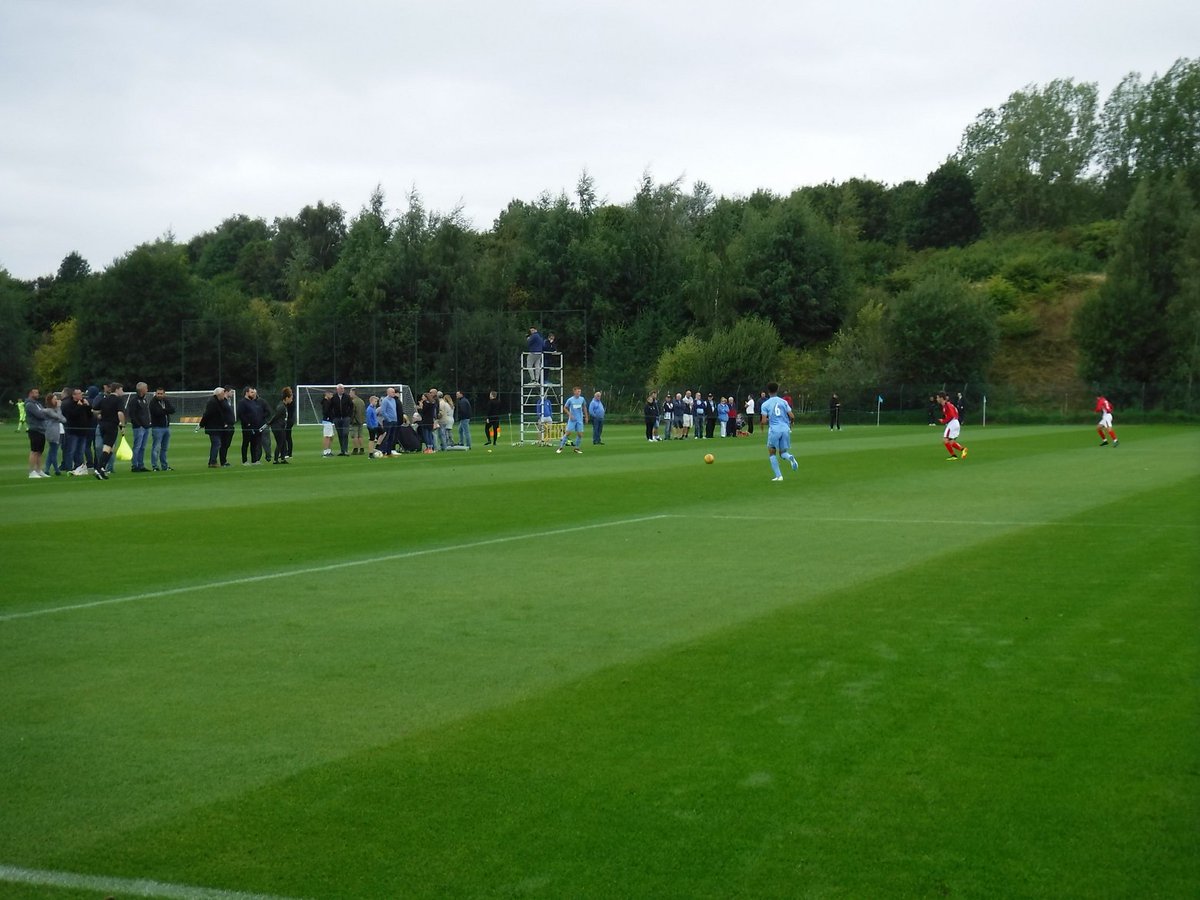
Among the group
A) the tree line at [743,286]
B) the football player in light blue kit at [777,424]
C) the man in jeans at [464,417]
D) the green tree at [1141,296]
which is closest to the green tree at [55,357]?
the tree line at [743,286]

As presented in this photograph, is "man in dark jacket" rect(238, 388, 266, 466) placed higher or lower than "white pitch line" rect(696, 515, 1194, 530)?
higher

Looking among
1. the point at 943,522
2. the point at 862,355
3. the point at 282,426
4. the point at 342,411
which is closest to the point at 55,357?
the point at 862,355

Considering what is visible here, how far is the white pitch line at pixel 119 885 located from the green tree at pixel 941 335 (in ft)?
257

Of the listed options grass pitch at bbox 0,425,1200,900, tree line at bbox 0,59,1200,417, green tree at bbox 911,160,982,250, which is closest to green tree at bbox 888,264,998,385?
tree line at bbox 0,59,1200,417

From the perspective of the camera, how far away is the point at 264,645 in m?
9.00

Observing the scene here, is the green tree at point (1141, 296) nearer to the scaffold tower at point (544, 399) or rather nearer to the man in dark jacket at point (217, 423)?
the scaffold tower at point (544, 399)

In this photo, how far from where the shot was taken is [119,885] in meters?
4.68

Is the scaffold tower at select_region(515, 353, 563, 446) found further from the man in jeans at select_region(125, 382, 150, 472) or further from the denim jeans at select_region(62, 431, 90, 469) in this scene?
the denim jeans at select_region(62, 431, 90, 469)

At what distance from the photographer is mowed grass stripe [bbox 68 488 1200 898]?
15.7 feet

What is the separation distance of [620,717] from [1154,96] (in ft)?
355

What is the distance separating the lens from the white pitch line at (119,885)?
4.57 meters

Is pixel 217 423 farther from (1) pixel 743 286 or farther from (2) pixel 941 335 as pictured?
(1) pixel 743 286

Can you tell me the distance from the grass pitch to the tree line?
174 feet

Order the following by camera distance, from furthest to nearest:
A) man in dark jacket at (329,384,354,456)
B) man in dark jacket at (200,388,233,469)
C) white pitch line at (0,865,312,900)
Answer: man in dark jacket at (329,384,354,456), man in dark jacket at (200,388,233,469), white pitch line at (0,865,312,900)
